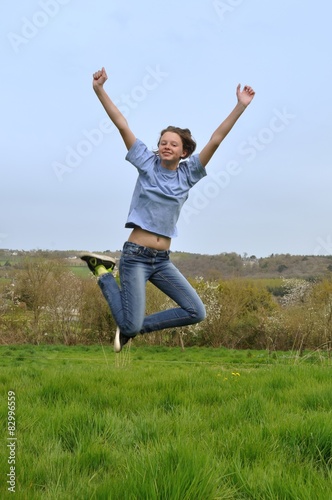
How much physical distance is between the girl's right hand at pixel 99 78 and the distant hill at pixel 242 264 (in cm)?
2978

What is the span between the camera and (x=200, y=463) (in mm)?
2498

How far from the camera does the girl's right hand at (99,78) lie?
445 centimetres

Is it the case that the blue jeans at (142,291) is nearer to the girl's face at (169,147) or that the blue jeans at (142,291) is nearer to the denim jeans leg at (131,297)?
the denim jeans leg at (131,297)

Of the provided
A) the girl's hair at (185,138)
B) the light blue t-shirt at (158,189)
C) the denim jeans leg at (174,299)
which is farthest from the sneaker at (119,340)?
the girl's hair at (185,138)

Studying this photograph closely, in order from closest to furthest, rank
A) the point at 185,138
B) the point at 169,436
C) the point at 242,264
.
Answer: the point at 169,436 → the point at 185,138 → the point at 242,264

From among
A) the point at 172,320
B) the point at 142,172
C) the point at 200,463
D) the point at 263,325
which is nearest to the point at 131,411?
the point at 172,320

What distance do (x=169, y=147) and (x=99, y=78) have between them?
0.82 meters

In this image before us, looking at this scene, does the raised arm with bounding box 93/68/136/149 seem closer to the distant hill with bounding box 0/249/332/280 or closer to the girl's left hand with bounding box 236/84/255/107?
the girl's left hand with bounding box 236/84/255/107

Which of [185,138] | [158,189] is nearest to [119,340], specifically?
[158,189]

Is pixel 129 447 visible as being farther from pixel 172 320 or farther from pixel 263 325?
pixel 263 325

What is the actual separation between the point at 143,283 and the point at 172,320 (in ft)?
1.53

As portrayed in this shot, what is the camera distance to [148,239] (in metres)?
4.50

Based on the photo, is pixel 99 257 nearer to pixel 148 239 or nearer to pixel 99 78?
pixel 148 239

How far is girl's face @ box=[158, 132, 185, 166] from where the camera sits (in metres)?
4.72
